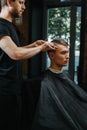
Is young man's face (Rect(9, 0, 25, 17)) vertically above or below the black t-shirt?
above

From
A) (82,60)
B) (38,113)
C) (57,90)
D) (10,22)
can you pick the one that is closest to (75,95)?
(57,90)

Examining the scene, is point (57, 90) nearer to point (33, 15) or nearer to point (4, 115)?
point (4, 115)

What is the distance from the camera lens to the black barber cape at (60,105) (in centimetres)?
195

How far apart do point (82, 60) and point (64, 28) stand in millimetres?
882

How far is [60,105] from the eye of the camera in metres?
2.01

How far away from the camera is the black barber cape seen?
1947 millimetres

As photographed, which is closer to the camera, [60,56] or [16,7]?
[16,7]

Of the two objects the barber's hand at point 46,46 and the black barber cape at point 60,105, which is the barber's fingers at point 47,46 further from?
the black barber cape at point 60,105

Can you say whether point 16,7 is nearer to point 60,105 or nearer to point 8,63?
point 8,63

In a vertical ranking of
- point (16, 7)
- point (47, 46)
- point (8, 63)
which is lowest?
point (8, 63)

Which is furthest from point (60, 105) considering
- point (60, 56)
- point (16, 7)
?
point (16, 7)

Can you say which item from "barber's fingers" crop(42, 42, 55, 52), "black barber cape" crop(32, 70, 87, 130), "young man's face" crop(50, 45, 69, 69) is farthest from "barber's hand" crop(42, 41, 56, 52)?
"black barber cape" crop(32, 70, 87, 130)

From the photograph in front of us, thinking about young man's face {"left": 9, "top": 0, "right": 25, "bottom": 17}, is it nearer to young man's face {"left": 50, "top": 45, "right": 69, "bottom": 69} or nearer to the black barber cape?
young man's face {"left": 50, "top": 45, "right": 69, "bottom": 69}

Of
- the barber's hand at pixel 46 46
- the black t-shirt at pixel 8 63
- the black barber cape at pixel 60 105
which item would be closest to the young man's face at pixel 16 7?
the black t-shirt at pixel 8 63
